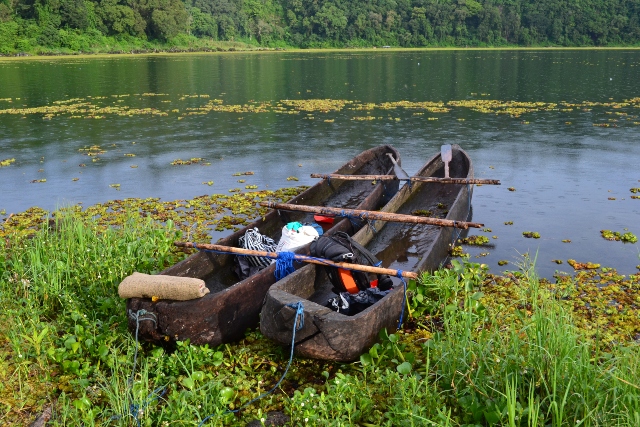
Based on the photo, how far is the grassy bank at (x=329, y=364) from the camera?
4.25 meters

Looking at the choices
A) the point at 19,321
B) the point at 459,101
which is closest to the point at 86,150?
the point at 19,321

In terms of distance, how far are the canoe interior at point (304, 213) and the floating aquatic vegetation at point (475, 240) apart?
77.8 inches

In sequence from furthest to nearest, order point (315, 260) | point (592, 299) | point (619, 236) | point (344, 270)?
1. point (619, 236)
2. point (592, 299)
3. point (344, 270)
4. point (315, 260)

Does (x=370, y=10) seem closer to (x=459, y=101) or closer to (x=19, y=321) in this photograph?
(x=459, y=101)

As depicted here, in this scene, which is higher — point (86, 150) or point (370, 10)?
Answer: point (370, 10)

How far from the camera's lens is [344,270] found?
664 centimetres

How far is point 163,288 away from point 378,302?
2126 millimetres

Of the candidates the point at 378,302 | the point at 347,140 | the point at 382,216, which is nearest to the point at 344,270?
the point at 378,302

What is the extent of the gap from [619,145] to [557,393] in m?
14.4

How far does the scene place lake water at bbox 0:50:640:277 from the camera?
10.6m

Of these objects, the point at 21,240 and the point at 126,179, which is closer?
the point at 21,240

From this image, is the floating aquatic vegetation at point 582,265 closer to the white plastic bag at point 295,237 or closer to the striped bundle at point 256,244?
the white plastic bag at point 295,237

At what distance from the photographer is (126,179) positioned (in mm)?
13344

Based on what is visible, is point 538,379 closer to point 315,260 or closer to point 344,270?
point 344,270
